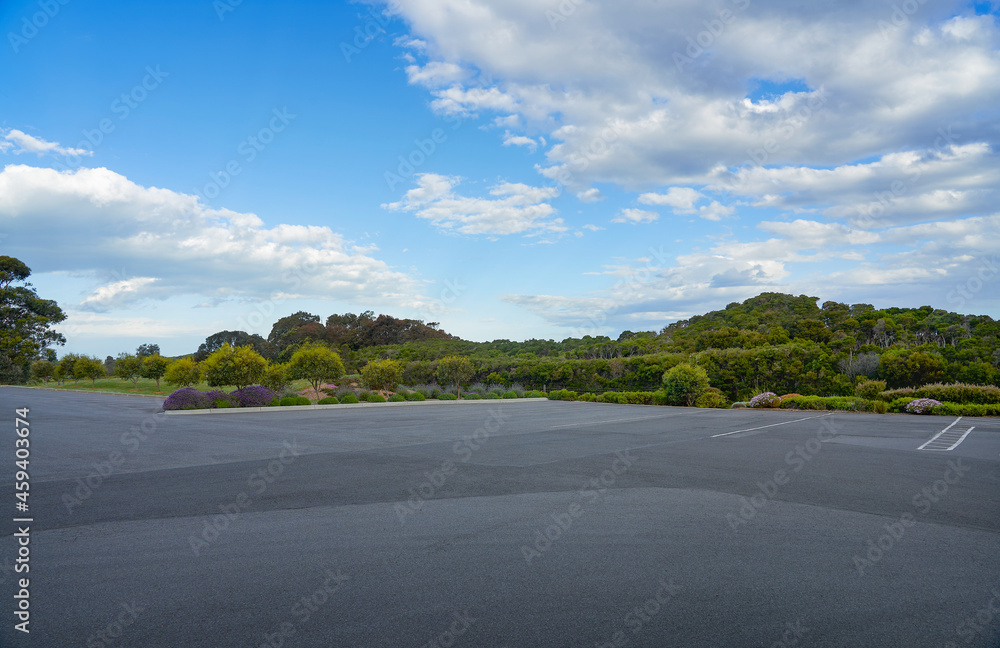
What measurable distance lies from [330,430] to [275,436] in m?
1.71

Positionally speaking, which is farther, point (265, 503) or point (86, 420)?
point (86, 420)

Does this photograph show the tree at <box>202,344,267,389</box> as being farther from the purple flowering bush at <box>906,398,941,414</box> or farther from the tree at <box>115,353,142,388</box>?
the purple flowering bush at <box>906,398,941,414</box>

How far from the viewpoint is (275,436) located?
39.4ft

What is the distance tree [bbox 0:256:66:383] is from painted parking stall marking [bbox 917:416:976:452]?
61.6 metres

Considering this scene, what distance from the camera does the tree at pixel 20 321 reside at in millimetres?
46531

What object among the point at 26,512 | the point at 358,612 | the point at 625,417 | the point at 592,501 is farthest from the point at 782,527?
the point at 625,417

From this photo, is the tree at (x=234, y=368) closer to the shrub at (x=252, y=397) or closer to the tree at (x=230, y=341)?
the shrub at (x=252, y=397)

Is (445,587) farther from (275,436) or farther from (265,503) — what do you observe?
(275,436)

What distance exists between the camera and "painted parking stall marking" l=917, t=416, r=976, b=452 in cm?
1054

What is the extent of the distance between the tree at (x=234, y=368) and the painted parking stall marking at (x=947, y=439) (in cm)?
2208

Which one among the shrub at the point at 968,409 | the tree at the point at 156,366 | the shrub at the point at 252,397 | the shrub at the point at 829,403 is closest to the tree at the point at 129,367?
the tree at the point at 156,366

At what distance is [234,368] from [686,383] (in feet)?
63.8

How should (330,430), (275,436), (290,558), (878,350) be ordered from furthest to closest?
(878,350) → (330,430) → (275,436) → (290,558)

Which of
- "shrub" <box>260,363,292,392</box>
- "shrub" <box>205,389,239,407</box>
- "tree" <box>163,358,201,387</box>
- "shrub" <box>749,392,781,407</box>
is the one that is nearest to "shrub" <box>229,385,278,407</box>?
"shrub" <box>205,389,239,407</box>
